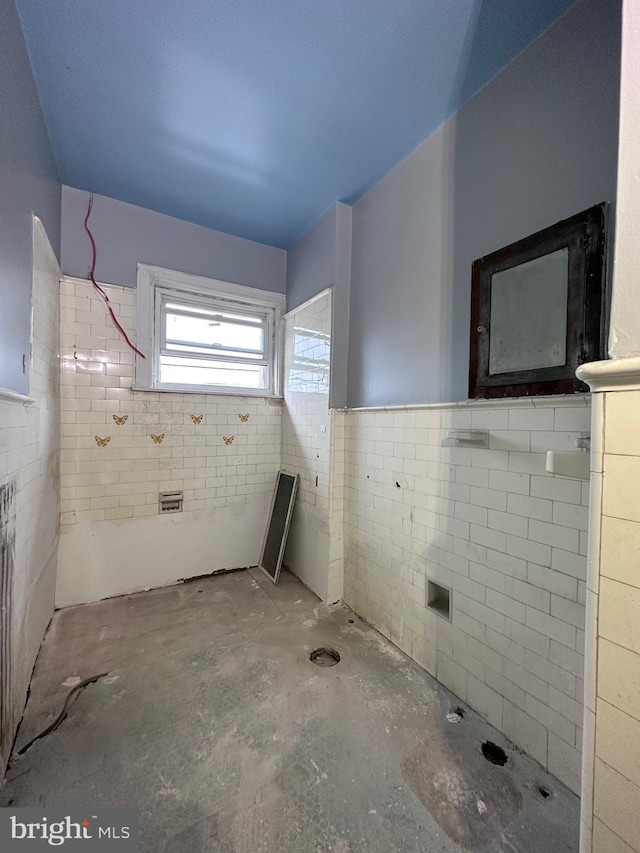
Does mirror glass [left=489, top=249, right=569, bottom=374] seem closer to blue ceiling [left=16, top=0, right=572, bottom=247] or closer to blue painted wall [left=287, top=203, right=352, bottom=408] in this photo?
blue ceiling [left=16, top=0, right=572, bottom=247]

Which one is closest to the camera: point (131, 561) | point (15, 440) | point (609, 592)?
point (609, 592)

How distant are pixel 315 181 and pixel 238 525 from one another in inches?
113

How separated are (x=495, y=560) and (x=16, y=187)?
107 inches

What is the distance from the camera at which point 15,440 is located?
1482 mm

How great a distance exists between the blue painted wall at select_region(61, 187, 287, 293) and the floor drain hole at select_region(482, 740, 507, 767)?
3492 mm

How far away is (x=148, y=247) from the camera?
275 centimetres

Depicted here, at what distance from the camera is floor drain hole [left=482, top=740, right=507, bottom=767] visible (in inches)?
55.2

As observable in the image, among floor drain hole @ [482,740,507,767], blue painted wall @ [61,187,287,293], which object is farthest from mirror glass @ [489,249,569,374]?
blue painted wall @ [61,187,287,293]

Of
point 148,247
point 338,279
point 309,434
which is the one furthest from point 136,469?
point 338,279

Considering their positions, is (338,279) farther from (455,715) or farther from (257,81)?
(455,715)

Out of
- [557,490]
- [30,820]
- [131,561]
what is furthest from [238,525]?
[557,490]

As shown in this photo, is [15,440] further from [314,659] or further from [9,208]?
[314,659]
